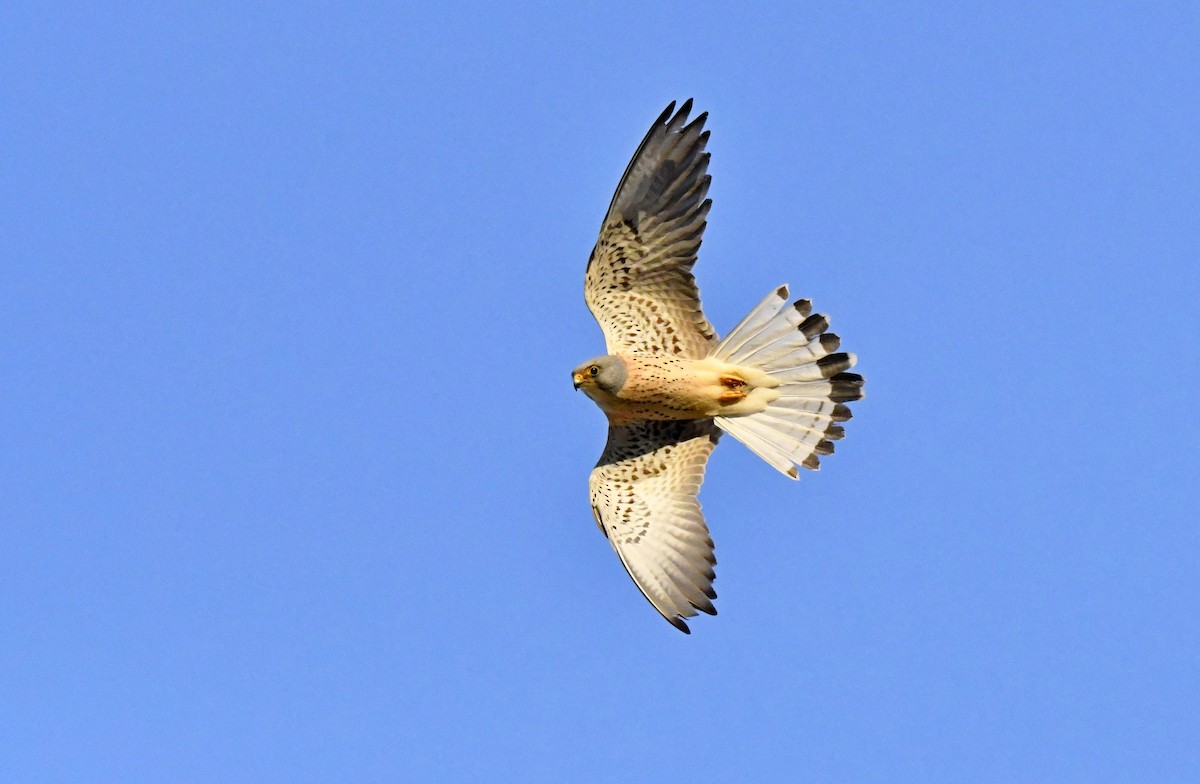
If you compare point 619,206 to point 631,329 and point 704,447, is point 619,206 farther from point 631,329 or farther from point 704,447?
point 704,447

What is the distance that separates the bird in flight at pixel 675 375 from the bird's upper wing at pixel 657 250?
0.03 feet

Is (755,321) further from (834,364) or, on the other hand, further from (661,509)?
(661,509)

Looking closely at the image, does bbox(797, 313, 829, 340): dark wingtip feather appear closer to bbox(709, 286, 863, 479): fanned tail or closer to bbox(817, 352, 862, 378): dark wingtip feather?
bbox(709, 286, 863, 479): fanned tail

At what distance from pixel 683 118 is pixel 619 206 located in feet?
2.81

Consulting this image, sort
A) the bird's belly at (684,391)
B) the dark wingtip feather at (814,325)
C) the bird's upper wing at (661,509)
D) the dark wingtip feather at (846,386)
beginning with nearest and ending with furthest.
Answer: the bird's upper wing at (661,509)
the bird's belly at (684,391)
the dark wingtip feather at (814,325)
the dark wingtip feather at (846,386)

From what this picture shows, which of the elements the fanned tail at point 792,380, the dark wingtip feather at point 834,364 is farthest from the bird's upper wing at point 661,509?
the dark wingtip feather at point 834,364

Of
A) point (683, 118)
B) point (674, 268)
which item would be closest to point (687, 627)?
point (674, 268)

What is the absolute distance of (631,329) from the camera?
13.1 meters

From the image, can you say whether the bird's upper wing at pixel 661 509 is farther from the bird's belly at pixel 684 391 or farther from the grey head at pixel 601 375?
the grey head at pixel 601 375

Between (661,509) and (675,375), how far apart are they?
3.48 ft

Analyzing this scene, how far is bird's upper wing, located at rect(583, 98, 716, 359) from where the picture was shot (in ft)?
41.3

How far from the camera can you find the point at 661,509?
1298cm

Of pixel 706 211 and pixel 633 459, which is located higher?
pixel 706 211

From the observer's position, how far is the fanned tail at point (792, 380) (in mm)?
13000
